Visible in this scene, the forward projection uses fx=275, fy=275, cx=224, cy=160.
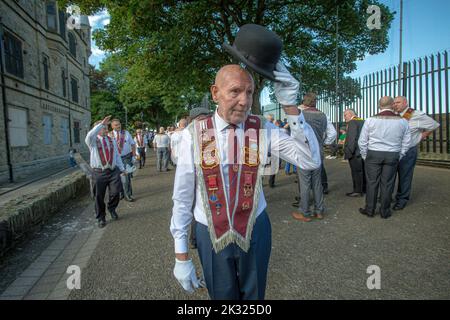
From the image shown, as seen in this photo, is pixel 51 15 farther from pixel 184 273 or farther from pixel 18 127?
pixel 184 273

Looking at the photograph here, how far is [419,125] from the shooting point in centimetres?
542

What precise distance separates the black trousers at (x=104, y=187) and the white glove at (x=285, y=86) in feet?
15.3

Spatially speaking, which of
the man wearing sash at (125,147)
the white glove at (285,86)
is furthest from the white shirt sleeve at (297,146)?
the man wearing sash at (125,147)

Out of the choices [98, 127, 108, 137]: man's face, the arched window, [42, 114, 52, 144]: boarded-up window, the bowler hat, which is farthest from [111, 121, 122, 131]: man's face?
the arched window

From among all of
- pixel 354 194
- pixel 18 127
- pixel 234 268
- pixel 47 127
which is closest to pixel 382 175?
pixel 354 194

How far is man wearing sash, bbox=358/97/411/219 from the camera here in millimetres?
4758

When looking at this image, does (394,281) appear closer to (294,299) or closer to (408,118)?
(294,299)

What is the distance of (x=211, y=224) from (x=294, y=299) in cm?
160

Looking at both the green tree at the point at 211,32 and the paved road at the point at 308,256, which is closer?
the paved road at the point at 308,256

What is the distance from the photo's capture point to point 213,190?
1670 millimetres

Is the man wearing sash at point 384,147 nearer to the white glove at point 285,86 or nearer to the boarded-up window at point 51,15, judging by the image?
the white glove at point 285,86

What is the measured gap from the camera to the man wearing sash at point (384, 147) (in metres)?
4.76

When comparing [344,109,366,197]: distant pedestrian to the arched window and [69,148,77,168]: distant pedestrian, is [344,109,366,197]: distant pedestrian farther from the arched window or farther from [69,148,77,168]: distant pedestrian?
the arched window

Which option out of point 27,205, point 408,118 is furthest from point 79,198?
point 408,118
